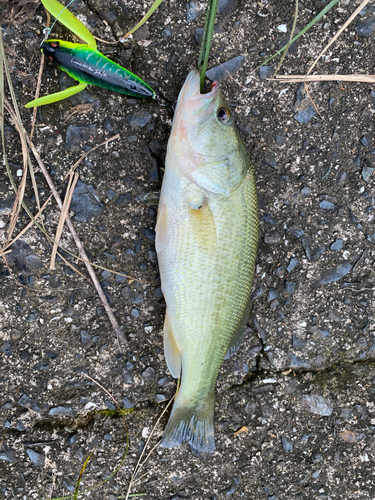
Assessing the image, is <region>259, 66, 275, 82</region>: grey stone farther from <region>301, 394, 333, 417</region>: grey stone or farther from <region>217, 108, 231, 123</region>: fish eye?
<region>301, 394, 333, 417</region>: grey stone

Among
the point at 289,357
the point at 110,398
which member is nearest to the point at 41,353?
the point at 110,398

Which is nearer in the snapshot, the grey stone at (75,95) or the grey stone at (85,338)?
the grey stone at (75,95)

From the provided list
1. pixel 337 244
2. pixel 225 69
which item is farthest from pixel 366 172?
pixel 225 69

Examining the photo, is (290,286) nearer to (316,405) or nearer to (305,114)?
(316,405)

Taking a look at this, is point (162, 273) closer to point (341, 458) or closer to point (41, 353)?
point (41, 353)

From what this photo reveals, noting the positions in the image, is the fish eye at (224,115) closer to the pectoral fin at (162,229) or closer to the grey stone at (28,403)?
the pectoral fin at (162,229)

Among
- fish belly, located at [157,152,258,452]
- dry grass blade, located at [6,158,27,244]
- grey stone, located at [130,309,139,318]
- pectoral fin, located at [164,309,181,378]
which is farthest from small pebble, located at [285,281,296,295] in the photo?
dry grass blade, located at [6,158,27,244]

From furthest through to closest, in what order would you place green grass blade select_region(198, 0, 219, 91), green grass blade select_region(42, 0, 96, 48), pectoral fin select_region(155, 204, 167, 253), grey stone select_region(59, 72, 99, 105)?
grey stone select_region(59, 72, 99, 105)
pectoral fin select_region(155, 204, 167, 253)
green grass blade select_region(42, 0, 96, 48)
green grass blade select_region(198, 0, 219, 91)

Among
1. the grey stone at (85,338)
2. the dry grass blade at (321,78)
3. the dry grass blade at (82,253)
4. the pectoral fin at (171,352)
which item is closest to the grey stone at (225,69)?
the dry grass blade at (321,78)
